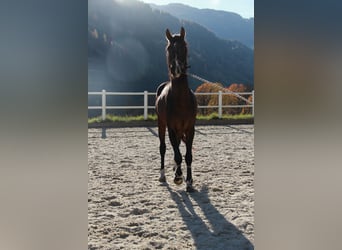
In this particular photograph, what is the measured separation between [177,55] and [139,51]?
45.2 feet

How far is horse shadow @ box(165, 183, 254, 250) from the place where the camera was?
1.75m

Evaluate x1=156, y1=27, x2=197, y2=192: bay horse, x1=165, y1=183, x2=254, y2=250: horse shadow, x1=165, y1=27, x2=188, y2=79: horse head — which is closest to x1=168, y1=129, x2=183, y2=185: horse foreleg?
x1=156, y1=27, x2=197, y2=192: bay horse

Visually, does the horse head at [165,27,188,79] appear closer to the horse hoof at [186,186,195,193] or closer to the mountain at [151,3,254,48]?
the horse hoof at [186,186,195,193]

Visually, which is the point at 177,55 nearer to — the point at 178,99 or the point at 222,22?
the point at 178,99

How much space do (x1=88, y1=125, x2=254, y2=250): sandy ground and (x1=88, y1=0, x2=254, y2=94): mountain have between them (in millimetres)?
8822

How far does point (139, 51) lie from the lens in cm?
1600

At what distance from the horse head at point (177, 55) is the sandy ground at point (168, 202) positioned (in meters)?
0.91

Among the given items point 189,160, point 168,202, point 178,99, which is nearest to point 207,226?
point 168,202

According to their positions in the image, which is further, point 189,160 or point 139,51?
point 139,51

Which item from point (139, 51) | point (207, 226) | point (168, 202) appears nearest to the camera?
point (207, 226)
